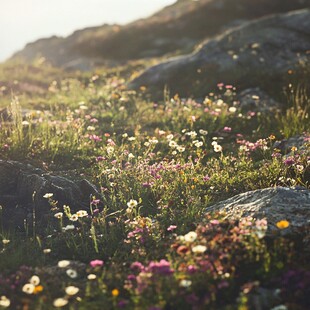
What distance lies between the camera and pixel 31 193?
6.68 m

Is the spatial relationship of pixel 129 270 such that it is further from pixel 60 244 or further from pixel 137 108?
pixel 137 108

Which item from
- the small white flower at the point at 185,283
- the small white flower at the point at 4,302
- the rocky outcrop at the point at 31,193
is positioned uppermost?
the rocky outcrop at the point at 31,193

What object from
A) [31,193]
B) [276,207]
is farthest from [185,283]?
[31,193]

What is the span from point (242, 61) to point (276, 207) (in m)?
10.4

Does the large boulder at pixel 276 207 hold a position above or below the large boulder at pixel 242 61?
below

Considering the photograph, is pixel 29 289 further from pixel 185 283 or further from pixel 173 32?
pixel 173 32

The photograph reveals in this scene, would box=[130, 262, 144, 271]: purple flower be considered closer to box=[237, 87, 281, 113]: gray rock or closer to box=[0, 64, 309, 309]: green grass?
box=[0, 64, 309, 309]: green grass

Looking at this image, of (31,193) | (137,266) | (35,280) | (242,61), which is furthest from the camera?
(242,61)

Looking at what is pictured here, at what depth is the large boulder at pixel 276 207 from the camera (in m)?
5.23

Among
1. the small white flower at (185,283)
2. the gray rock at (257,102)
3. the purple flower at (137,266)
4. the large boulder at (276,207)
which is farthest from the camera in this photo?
the gray rock at (257,102)

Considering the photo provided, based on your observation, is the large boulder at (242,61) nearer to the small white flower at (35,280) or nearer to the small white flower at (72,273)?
the small white flower at (72,273)

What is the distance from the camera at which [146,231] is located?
18.8ft

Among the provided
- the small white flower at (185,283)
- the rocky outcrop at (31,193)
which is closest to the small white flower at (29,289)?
the small white flower at (185,283)

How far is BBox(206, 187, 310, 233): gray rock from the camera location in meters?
5.27
